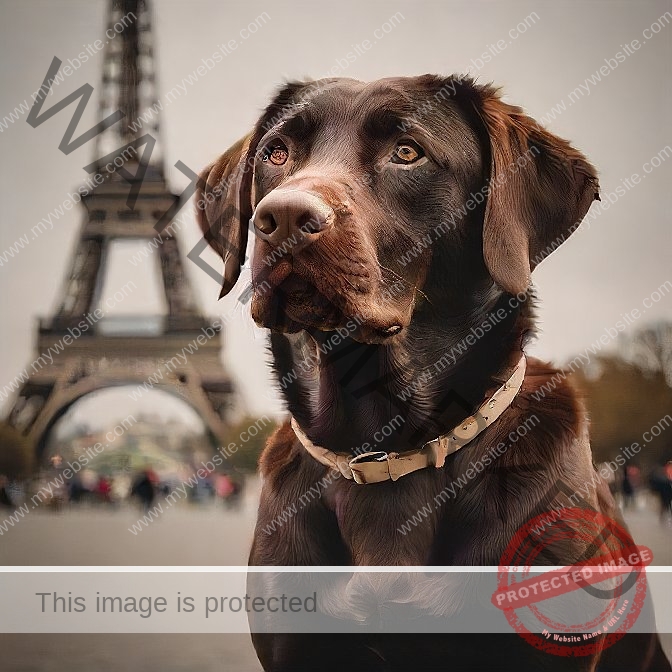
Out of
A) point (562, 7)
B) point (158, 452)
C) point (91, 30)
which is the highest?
point (562, 7)

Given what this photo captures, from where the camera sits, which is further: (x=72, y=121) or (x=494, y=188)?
(x=72, y=121)

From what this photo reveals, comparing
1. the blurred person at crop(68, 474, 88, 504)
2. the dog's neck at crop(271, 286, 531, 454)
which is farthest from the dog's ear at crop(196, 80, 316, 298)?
the blurred person at crop(68, 474, 88, 504)

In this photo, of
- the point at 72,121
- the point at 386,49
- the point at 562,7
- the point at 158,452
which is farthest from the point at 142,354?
the point at 562,7

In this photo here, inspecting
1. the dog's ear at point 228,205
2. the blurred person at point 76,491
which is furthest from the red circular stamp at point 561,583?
the blurred person at point 76,491

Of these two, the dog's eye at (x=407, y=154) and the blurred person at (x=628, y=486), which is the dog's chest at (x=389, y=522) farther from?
the blurred person at (x=628, y=486)

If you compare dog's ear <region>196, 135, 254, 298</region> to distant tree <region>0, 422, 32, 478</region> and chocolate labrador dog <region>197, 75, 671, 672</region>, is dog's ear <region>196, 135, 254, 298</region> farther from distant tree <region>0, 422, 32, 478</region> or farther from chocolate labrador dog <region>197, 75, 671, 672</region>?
distant tree <region>0, 422, 32, 478</region>

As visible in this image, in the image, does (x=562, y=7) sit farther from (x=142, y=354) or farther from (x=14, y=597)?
(x=14, y=597)

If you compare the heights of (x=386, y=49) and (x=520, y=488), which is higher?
(x=386, y=49)
